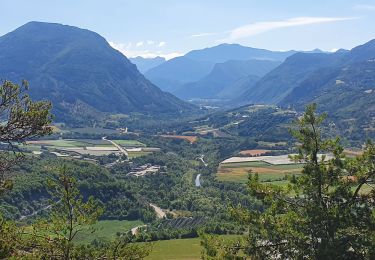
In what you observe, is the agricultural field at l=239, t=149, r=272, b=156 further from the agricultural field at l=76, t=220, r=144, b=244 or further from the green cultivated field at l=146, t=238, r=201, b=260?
the green cultivated field at l=146, t=238, r=201, b=260

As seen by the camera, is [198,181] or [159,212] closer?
[159,212]

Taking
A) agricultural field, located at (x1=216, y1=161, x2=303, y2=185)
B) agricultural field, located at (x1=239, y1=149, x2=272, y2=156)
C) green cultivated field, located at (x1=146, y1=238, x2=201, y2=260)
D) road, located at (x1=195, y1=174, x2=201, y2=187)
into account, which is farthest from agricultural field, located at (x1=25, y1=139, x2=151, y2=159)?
green cultivated field, located at (x1=146, y1=238, x2=201, y2=260)

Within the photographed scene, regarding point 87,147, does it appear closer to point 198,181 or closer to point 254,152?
point 254,152

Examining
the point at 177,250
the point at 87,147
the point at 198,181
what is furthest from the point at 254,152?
the point at 177,250

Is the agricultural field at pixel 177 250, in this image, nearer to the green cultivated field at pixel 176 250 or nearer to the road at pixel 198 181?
the green cultivated field at pixel 176 250

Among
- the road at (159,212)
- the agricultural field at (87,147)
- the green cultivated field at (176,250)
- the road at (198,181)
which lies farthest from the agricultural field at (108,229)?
the agricultural field at (87,147)

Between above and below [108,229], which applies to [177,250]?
above

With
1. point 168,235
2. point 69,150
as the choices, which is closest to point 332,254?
point 168,235

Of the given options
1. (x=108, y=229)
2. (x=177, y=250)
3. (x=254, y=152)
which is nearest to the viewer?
(x=177, y=250)
